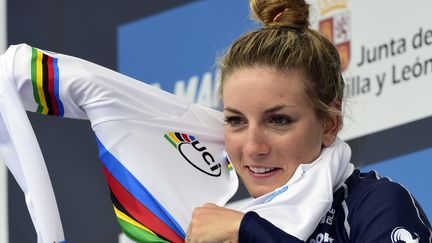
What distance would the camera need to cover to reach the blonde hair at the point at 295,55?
2.25 meters

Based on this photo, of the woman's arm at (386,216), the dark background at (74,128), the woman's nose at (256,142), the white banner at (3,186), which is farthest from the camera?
the white banner at (3,186)

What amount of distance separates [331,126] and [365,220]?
25cm

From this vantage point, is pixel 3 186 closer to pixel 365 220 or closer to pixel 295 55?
pixel 295 55

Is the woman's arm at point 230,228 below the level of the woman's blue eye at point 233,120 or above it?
below

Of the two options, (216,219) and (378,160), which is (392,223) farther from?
(378,160)

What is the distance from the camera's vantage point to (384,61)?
304cm

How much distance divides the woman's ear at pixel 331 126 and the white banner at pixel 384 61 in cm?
64

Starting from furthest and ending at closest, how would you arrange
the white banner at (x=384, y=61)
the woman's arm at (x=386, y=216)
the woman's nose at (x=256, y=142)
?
the white banner at (x=384, y=61) → the woman's nose at (x=256, y=142) → the woman's arm at (x=386, y=216)

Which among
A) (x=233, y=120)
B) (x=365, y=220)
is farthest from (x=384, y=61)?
(x=365, y=220)

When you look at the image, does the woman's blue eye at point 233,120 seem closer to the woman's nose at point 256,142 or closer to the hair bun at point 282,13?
the woman's nose at point 256,142

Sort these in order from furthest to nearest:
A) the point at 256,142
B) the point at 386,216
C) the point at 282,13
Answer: the point at 282,13
the point at 256,142
the point at 386,216

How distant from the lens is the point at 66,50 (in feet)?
12.9

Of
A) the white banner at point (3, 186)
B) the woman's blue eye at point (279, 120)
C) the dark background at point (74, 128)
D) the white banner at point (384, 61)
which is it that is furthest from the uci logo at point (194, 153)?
the white banner at point (3, 186)

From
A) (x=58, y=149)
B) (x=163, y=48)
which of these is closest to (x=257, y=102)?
(x=163, y=48)
